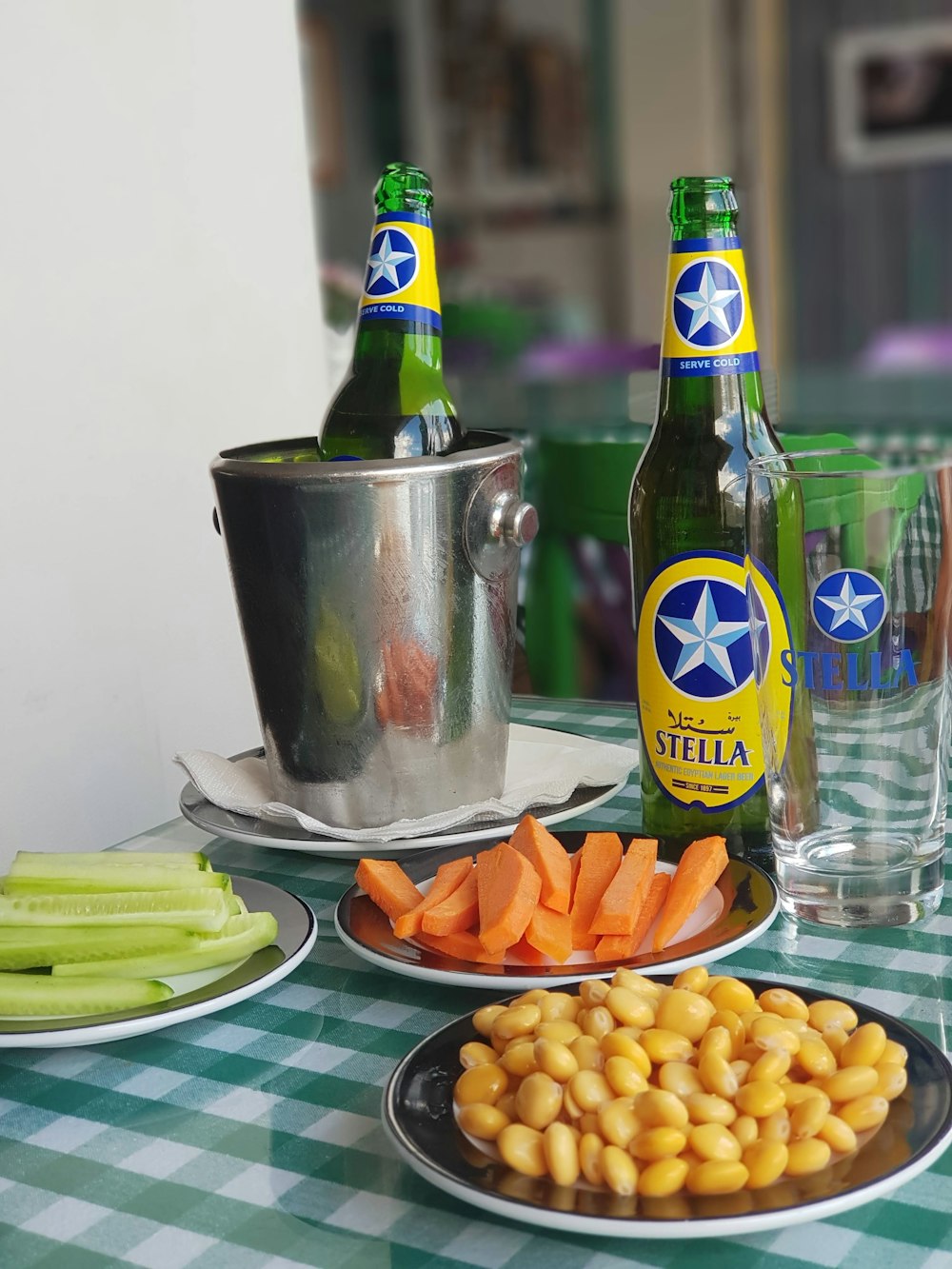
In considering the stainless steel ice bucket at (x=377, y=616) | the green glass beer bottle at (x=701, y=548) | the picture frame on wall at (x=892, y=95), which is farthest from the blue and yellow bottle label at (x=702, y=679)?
the picture frame on wall at (x=892, y=95)

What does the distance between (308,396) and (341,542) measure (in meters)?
0.65

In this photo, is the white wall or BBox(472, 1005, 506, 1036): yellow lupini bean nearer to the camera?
BBox(472, 1005, 506, 1036): yellow lupini bean

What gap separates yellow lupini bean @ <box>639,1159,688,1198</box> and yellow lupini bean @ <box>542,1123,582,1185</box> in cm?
2

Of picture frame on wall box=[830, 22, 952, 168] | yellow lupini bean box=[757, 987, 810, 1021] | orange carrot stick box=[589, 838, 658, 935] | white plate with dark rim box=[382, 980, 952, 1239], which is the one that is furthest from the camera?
picture frame on wall box=[830, 22, 952, 168]

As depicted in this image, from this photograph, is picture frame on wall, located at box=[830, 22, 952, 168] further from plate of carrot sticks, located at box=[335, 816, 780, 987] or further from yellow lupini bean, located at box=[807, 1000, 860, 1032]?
yellow lupini bean, located at box=[807, 1000, 860, 1032]

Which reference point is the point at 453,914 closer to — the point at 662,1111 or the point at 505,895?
the point at 505,895

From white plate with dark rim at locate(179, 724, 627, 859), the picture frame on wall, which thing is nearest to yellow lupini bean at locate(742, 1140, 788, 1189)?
white plate with dark rim at locate(179, 724, 627, 859)

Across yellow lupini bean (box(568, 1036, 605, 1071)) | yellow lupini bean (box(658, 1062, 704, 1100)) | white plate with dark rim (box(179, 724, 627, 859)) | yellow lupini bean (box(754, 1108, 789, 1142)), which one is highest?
yellow lupini bean (box(568, 1036, 605, 1071))

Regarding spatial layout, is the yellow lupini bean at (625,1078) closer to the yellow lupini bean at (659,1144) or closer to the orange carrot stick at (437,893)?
the yellow lupini bean at (659,1144)

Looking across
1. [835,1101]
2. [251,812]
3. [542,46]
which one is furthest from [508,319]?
[835,1101]

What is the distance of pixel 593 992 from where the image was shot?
505 millimetres

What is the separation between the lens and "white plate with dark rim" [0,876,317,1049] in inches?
22.1

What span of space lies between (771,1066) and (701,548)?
0.32 meters

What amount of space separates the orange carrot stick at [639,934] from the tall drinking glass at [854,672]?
0.19ft
